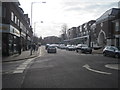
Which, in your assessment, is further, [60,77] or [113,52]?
[113,52]

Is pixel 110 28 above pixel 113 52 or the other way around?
above

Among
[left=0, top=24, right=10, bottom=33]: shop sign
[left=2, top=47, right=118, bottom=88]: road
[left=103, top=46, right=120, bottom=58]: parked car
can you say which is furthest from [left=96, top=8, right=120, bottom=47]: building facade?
[left=2, top=47, right=118, bottom=88]: road

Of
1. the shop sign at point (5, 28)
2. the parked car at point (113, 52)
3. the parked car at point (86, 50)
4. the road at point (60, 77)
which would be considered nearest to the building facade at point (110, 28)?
the parked car at point (86, 50)

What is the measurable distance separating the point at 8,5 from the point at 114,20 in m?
29.5

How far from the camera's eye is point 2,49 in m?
26.5

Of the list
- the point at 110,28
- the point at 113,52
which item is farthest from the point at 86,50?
the point at 110,28

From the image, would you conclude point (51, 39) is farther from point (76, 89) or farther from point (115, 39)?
point (76, 89)

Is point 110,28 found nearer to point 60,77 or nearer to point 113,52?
point 113,52

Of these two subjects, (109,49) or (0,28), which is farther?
(109,49)

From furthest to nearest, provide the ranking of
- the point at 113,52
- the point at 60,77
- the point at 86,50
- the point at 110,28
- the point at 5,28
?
the point at 110,28, the point at 86,50, the point at 113,52, the point at 5,28, the point at 60,77

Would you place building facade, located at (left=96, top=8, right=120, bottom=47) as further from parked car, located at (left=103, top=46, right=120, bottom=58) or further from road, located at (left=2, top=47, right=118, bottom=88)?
road, located at (left=2, top=47, right=118, bottom=88)

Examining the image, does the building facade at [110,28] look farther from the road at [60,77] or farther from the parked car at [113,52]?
the road at [60,77]

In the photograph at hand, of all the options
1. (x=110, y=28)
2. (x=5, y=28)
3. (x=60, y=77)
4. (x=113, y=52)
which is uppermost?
(x=110, y=28)

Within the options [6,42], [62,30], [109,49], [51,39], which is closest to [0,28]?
[6,42]
